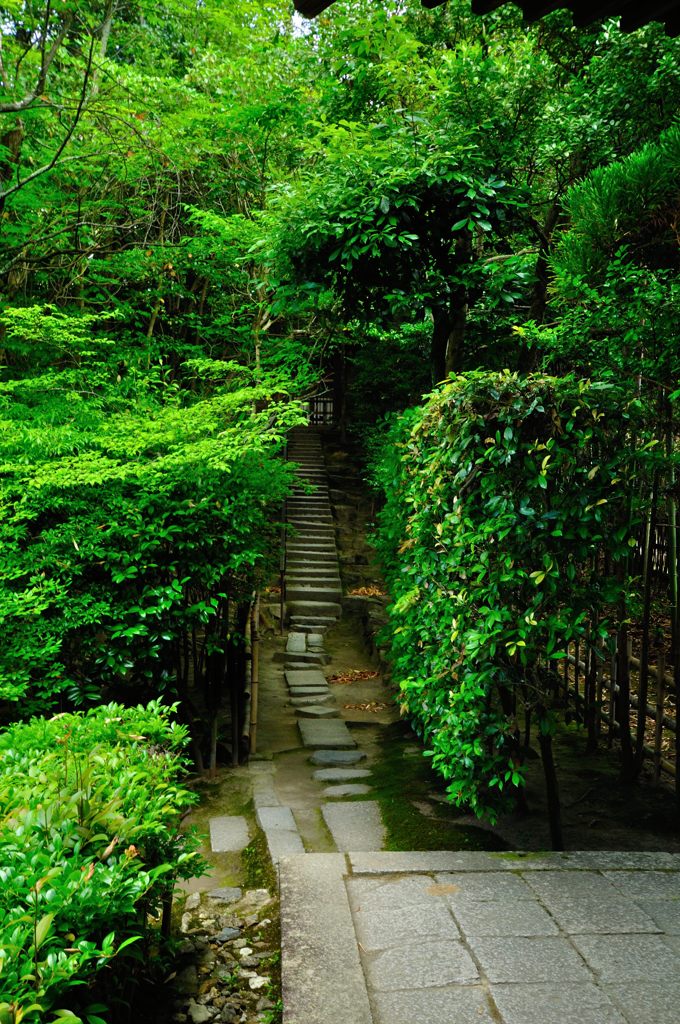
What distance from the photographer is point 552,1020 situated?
2.68 metres

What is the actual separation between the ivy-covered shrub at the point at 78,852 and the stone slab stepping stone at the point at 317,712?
555 centimetres

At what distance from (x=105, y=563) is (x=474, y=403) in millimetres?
3567

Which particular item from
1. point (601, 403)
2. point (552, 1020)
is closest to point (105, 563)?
point (601, 403)

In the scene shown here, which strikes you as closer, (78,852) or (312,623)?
(78,852)

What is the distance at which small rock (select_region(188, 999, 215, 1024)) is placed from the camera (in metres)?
3.45

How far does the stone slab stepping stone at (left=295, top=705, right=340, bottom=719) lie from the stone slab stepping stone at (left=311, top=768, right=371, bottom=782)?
1751 millimetres

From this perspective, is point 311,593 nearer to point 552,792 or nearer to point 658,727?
point 658,727

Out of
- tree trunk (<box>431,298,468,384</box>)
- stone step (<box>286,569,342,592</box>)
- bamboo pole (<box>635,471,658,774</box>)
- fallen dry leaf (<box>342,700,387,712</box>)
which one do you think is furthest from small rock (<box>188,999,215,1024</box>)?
stone step (<box>286,569,342,592</box>)

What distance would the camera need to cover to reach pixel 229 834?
5.95 meters

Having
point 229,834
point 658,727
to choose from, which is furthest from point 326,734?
point 658,727

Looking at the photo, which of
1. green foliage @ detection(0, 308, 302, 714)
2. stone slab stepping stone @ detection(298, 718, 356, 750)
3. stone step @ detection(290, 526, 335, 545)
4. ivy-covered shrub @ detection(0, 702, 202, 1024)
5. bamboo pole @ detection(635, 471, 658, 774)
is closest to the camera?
ivy-covered shrub @ detection(0, 702, 202, 1024)

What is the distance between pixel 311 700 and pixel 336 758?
2.12 metres

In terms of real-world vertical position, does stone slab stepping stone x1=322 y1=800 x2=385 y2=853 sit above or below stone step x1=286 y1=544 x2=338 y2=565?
below

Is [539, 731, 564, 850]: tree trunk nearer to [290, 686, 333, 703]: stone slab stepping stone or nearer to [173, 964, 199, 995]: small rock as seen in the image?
[173, 964, 199, 995]: small rock
